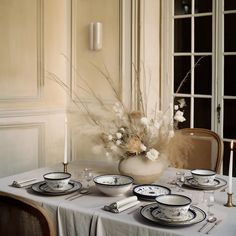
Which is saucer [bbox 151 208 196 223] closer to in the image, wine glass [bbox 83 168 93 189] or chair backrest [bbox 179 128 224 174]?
wine glass [bbox 83 168 93 189]

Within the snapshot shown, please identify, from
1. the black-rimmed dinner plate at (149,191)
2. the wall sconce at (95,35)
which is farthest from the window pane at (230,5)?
the black-rimmed dinner plate at (149,191)

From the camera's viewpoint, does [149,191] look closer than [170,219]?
No

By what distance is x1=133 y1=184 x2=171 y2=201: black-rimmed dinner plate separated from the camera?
5.64ft

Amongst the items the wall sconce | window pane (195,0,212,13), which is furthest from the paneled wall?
window pane (195,0,212,13)

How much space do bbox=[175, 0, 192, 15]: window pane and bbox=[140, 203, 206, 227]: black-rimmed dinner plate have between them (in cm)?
237

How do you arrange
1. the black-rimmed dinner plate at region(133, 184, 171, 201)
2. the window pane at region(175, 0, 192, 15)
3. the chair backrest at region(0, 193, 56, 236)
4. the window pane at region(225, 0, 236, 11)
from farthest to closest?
the window pane at region(175, 0, 192, 15)
the window pane at region(225, 0, 236, 11)
the black-rimmed dinner plate at region(133, 184, 171, 201)
the chair backrest at region(0, 193, 56, 236)

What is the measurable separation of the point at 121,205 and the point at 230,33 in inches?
88.5

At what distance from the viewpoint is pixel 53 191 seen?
1.81 meters

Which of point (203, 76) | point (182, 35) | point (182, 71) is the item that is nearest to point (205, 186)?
point (203, 76)

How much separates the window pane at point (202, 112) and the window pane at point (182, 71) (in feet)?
0.48

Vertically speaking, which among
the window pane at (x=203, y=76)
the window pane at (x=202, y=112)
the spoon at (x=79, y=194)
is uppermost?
the window pane at (x=203, y=76)

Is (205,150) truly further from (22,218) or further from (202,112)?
(22,218)

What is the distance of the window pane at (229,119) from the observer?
3.41m

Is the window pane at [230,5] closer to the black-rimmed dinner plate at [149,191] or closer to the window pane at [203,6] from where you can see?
the window pane at [203,6]
